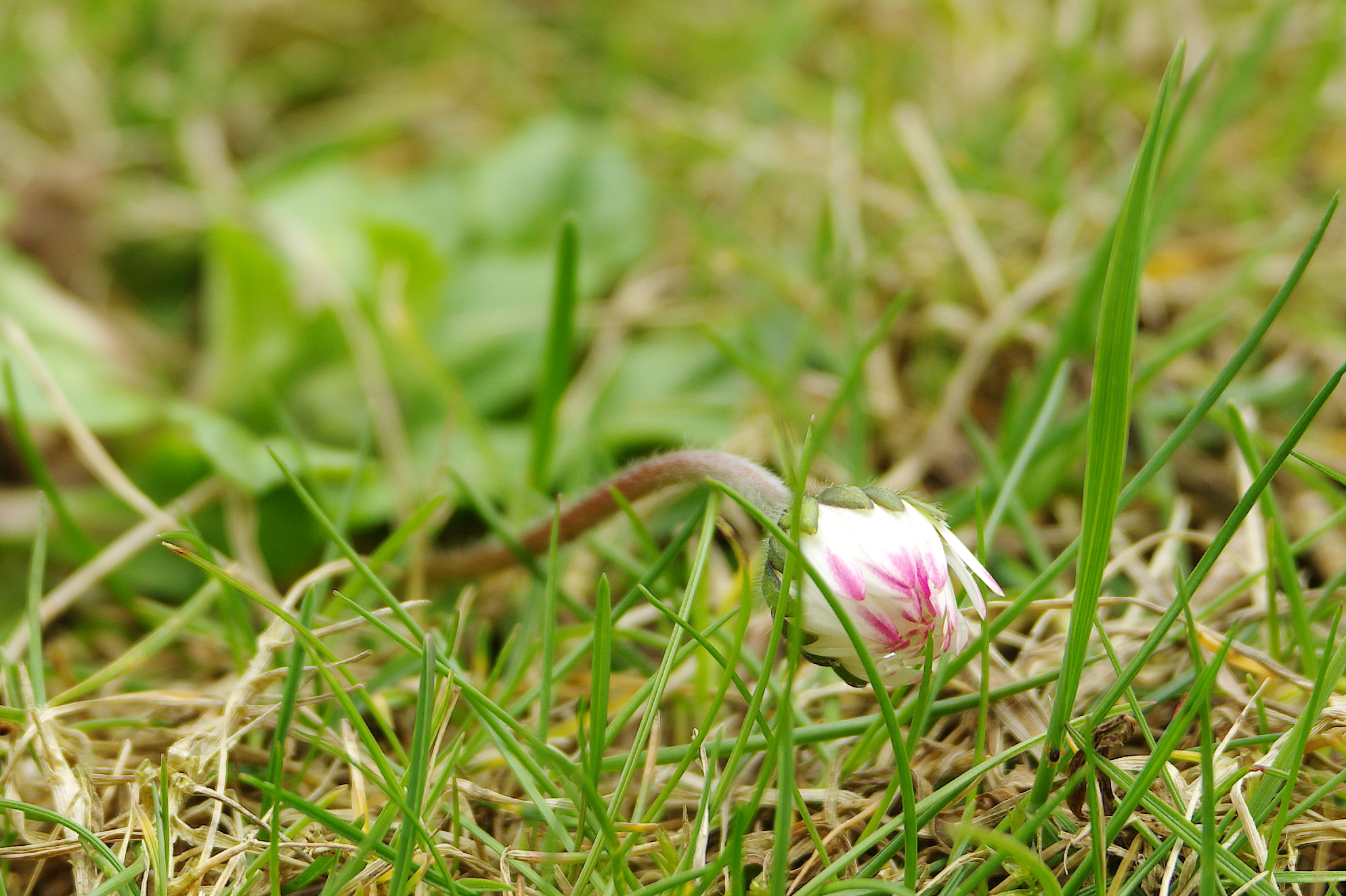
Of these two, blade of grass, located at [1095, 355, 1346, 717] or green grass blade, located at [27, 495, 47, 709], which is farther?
green grass blade, located at [27, 495, 47, 709]

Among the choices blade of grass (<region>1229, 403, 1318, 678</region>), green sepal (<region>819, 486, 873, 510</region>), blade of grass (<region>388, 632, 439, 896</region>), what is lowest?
blade of grass (<region>388, 632, 439, 896</region>)

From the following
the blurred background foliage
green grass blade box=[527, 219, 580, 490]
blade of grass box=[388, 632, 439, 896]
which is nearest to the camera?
blade of grass box=[388, 632, 439, 896]

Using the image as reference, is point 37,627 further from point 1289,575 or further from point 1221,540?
point 1289,575

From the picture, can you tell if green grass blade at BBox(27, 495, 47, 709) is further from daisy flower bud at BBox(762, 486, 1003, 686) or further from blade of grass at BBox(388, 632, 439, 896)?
daisy flower bud at BBox(762, 486, 1003, 686)

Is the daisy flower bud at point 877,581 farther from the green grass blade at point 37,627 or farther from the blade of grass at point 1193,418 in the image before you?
the green grass blade at point 37,627

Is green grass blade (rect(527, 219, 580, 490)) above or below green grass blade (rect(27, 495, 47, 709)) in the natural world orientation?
above

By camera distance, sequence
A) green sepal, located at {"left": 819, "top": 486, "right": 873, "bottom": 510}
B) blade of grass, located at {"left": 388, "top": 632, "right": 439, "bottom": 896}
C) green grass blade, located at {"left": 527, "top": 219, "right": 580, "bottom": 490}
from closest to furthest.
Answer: blade of grass, located at {"left": 388, "top": 632, "right": 439, "bottom": 896} < green sepal, located at {"left": 819, "top": 486, "right": 873, "bottom": 510} < green grass blade, located at {"left": 527, "top": 219, "right": 580, "bottom": 490}

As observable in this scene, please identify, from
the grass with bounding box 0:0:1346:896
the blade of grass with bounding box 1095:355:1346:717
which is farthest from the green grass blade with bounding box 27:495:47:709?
the blade of grass with bounding box 1095:355:1346:717
